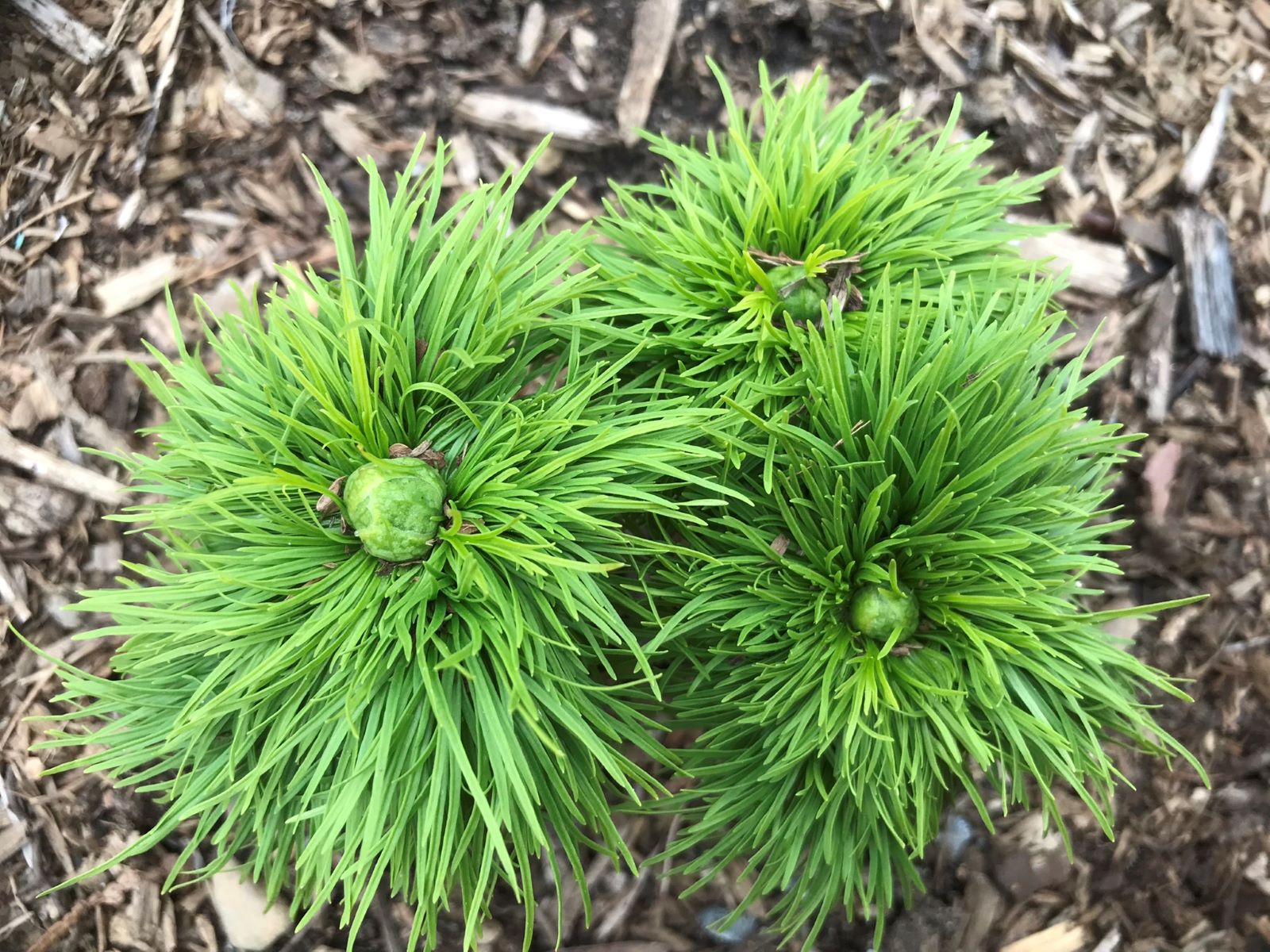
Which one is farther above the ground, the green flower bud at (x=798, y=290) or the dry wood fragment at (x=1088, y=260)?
the green flower bud at (x=798, y=290)

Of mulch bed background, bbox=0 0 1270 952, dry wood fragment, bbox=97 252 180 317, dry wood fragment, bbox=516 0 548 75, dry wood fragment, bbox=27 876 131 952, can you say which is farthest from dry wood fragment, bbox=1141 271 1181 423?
dry wood fragment, bbox=27 876 131 952

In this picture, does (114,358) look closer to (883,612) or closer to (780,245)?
(780,245)

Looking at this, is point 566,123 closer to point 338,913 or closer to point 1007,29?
point 1007,29

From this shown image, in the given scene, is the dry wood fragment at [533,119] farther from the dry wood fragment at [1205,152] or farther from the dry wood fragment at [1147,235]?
the dry wood fragment at [1205,152]

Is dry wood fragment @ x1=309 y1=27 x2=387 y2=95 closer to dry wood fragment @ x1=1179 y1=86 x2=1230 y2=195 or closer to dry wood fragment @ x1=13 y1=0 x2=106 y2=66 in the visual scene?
dry wood fragment @ x1=13 y1=0 x2=106 y2=66

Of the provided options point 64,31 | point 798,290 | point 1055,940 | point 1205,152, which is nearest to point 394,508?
point 798,290

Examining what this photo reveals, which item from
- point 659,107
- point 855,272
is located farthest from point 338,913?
point 659,107

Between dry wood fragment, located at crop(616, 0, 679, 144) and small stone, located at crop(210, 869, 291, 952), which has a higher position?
dry wood fragment, located at crop(616, 0, 679, 144)

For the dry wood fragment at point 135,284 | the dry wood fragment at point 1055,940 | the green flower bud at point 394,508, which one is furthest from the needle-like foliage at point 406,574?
the dry wood fragment at point 1055,940
